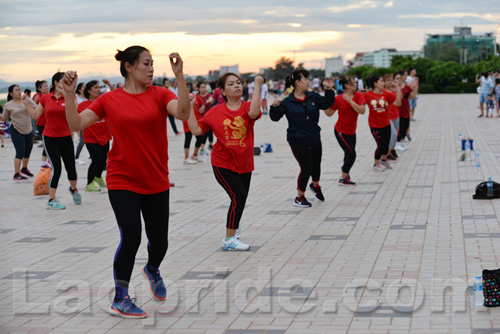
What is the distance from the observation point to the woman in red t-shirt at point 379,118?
13.1 metres

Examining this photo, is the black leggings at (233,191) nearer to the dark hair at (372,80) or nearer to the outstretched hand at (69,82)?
the outstretched hand at (69,82)

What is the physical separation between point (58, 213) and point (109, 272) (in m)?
3.80

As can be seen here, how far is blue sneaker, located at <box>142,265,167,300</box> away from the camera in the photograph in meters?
5.55

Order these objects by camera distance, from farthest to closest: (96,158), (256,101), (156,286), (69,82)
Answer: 1. (96,158)
2. (256,101)
3. (156,286)
4. (69,82)

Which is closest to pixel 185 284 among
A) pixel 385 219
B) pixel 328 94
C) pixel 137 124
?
pixel 137 124

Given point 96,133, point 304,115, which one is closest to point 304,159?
point 304,115

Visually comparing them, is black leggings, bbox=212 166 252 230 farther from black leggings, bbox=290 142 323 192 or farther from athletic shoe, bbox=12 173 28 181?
athletic shoe, bbox=12 173 28 181

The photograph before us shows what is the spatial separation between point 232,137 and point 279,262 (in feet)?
4.49

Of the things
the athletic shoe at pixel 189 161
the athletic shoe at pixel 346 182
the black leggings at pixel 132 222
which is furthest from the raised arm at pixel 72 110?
the athletic shoe at pixel 189 161

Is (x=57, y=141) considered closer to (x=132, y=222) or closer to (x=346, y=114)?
(x=346, y=114)

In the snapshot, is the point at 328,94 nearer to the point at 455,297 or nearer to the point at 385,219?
the point at 385,219

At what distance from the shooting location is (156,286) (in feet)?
18.2

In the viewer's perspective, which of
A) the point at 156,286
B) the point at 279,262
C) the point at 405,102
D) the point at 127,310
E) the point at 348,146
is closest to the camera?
the point at 127,310

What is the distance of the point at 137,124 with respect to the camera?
16.4 ft
